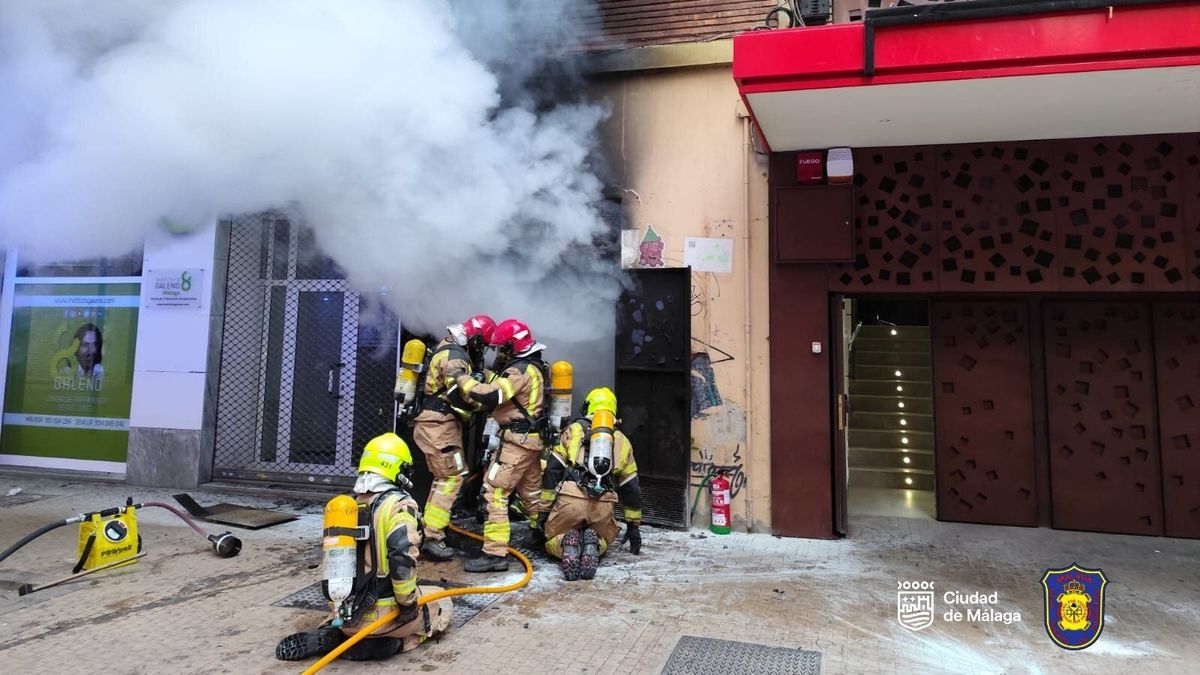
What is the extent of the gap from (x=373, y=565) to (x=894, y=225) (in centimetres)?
504

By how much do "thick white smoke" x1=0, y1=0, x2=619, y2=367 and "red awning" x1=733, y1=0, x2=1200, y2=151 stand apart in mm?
2321

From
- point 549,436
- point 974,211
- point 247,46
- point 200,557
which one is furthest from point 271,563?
point 974,211

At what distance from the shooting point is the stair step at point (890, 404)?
8094 mm

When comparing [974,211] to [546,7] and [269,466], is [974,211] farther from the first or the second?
[269,466]

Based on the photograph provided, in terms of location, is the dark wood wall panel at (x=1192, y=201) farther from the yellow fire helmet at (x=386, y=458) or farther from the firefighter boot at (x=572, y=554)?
the yellow fire helmet at (x=386, y=458)

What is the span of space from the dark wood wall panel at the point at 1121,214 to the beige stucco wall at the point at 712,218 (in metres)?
2.53

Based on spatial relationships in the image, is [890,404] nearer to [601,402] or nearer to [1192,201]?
[1192,201]

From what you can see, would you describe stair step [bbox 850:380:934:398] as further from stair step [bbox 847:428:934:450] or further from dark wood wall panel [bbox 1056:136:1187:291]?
dark wood wall panel [bbox 1056:136:1187:291]

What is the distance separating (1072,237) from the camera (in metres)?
5.52

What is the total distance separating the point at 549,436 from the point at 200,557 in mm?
2836

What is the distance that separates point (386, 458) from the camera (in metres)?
3.42

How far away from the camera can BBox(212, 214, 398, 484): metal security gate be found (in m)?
7.29

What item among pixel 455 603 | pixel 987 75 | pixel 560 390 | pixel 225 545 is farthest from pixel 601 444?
pixel 987 75

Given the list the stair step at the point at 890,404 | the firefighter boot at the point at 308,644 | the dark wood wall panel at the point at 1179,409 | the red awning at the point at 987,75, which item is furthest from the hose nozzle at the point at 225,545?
the dark wood wall panel at the point at 1179,409
